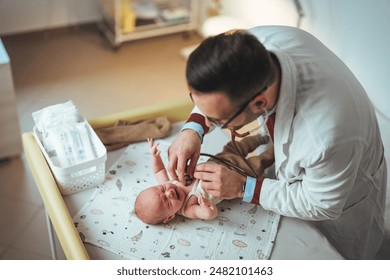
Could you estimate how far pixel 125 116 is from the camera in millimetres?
1738

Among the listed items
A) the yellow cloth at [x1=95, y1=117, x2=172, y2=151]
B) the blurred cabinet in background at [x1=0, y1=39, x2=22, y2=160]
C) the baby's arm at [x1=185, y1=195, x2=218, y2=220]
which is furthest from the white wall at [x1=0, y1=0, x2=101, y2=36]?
the baby's arm at [x1=185, y1=195, x2=218, y2=220]

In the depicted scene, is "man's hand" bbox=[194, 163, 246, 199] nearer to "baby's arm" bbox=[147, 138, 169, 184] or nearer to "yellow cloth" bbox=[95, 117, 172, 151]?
"baby's arm" bbox=[147, 138, 169, 184]

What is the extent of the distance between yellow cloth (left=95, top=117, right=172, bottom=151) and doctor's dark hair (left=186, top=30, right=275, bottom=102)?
0.60 metres

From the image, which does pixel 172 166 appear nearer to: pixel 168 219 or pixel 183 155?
pixel 183 155

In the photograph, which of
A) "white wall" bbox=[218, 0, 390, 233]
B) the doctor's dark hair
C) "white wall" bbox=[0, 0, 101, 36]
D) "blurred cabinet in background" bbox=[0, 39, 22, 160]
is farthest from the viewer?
"white wall" bbox=[0, 0, 101, 36]

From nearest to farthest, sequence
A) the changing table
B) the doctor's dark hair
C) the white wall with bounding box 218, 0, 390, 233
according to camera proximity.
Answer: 1. the doctor's dark hair
2. the changing table
3. the white wall with bounding box 218, 0, 390, 233

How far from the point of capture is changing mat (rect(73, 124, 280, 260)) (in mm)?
1322

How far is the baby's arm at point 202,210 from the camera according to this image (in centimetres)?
137

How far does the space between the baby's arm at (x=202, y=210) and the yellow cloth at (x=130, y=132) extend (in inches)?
15.1

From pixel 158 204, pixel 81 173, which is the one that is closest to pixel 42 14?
pixel 81 173

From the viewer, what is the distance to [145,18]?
3354 mm

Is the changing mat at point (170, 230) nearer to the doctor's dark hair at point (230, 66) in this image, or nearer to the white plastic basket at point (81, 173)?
the white plastic basket at point (81, 173)

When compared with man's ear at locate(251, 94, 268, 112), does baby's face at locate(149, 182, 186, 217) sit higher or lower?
lower

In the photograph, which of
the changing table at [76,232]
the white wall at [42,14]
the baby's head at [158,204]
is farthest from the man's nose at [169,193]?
the white wall at [42,14]
